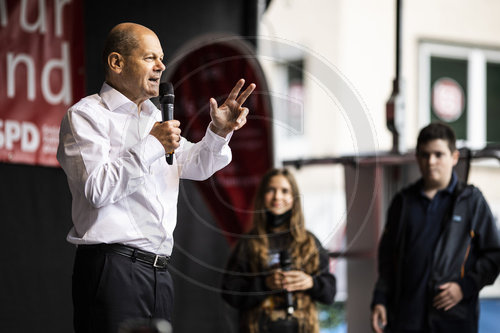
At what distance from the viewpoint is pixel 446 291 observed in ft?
9.07

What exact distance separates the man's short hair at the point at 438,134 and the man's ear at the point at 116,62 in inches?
61.9

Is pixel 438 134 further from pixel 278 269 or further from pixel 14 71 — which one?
pixel 14 71

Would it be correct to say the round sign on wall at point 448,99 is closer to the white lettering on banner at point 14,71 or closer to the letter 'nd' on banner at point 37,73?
the letter 'nd' on banner at point 37,73

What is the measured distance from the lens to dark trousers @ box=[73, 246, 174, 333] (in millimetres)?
1736

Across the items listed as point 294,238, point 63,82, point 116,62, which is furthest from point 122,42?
point 63,82

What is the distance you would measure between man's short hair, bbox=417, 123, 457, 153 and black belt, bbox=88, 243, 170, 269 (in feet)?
4.85

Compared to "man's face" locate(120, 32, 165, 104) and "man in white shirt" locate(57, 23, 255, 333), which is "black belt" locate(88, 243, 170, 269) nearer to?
"man in white shirt" locate(57, 23, 255, 333)

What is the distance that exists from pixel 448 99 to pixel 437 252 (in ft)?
19.4

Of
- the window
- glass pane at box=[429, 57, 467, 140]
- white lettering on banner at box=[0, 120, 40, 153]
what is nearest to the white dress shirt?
white lettering on banner at box=[0, 120, 40, 153]

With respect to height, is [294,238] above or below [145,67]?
below

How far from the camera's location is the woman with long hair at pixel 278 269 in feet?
8.55

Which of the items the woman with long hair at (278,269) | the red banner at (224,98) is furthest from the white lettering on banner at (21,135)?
the woman with long hair at (278,269)

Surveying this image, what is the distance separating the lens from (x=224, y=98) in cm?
202

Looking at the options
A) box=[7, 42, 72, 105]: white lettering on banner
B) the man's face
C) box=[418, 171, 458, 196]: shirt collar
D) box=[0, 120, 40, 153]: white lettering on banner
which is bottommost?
box=[418, 171, 458, 196]: shirt collar
